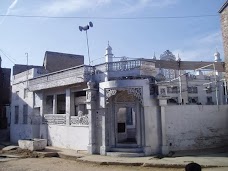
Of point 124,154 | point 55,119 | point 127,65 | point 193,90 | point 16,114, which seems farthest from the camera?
point 193,90

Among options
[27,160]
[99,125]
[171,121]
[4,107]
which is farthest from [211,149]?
[4,107]

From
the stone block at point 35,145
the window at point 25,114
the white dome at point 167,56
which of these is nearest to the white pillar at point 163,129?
the stone block at point 35,145

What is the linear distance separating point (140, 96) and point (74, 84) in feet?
16.9

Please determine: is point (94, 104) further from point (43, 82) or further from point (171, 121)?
point (43, 82)

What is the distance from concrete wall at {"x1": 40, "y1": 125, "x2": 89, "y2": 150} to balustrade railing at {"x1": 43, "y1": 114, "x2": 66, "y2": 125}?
0.29 metres

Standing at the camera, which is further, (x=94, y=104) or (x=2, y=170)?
(x=94, y=104)

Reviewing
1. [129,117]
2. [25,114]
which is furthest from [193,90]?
[25,114]

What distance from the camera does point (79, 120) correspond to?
16031mm

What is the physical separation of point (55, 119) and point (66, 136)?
199cm

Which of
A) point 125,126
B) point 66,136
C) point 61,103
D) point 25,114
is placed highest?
point 61,103

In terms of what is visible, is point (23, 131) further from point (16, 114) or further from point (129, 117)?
point (129, 117)

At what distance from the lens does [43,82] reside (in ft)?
62.5

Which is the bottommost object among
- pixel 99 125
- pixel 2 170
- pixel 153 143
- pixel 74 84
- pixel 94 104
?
pixel 2 170

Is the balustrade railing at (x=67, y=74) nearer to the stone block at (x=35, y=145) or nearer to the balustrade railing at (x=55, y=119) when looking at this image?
the balustrade railing at (x=55, y=119)
